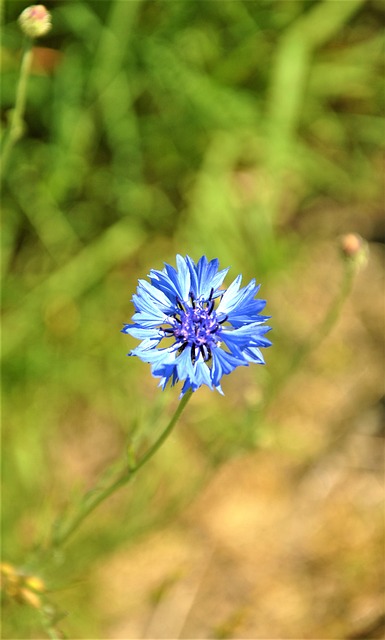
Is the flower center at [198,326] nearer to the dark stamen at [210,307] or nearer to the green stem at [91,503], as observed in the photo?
the dark stamen at [210,307]

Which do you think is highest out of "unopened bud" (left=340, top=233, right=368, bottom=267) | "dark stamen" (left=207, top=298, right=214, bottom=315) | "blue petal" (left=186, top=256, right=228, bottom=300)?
"unopened bud" (left=340, top=233, right=368, bottom=267)

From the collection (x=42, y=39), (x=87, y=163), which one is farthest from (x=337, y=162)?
(x=42, y=39)

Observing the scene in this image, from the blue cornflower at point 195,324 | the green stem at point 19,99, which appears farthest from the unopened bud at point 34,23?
the blue cornflower at point 195,324

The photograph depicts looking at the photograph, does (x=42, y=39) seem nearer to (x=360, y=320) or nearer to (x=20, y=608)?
(x=360, y=320)

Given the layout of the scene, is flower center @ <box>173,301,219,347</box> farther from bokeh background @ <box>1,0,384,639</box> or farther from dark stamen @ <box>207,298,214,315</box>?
bokeh background @ <box>1,0,384,639</box>

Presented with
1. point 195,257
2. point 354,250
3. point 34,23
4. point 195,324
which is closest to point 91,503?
point 195,324

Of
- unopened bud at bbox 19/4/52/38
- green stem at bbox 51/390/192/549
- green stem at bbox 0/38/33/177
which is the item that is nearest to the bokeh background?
green stem at bbox 51/390/192/549
